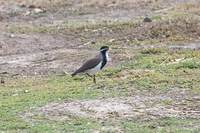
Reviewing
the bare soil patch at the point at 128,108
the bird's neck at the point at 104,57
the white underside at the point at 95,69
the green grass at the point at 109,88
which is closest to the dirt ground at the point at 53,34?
the green grass at the point at 109,88

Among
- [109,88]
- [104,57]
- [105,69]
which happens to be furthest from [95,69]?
[105,69]

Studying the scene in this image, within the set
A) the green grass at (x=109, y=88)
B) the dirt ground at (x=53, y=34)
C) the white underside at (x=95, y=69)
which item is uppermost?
the white underside at (x=95, y=69)

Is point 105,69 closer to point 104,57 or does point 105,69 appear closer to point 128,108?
point 104,57

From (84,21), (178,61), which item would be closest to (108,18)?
(84,21)

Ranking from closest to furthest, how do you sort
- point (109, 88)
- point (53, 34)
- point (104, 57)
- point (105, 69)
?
point (109, 88)
point (104, 57)
point (105, 69)
point (53, 34)

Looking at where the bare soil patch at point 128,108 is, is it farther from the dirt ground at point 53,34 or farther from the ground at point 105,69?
the dirt ground at point 53,34

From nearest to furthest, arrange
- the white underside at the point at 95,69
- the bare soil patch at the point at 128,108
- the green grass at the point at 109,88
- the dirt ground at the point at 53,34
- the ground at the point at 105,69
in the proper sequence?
1. the green grass at the point at 109,88
2. the ground at the point at 105,69
3. the bare soil patch at the point at 128,108
4. the white underside at the point at 95,69
5. the dirt ground at the point at 53,34

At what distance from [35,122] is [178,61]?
592 centimetres

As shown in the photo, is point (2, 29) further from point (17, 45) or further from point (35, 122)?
point (35, 122)

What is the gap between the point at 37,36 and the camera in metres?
22.6

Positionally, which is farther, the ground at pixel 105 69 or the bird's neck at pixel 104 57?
the bird's neck at pixel 104 57

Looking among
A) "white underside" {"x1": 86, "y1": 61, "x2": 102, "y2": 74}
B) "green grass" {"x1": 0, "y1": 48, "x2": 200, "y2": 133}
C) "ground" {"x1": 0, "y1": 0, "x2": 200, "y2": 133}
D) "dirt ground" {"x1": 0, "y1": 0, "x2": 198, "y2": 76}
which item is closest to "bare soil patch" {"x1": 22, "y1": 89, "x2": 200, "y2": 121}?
"ground" {"x1": 0, "y1": 0, "x2": 200, "y2": 133}

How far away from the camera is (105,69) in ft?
52.9

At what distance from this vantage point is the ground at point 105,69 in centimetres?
1127
